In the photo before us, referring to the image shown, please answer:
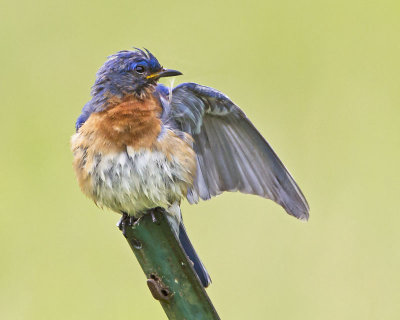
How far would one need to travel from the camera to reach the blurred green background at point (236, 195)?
6.82m

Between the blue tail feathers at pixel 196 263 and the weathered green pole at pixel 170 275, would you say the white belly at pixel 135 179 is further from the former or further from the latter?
the weathered green pole at pixel 170 275

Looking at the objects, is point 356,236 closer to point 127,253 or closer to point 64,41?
point 127,253

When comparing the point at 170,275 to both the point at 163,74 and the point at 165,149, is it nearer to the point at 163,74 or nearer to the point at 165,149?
the point at 165,149

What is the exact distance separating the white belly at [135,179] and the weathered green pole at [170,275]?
107cm

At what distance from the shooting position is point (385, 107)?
7.65m

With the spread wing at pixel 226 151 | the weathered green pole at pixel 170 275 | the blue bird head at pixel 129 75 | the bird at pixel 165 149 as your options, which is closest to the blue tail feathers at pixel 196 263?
the bird at pixel 165 149

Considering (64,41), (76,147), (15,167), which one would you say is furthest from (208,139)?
(64,41)

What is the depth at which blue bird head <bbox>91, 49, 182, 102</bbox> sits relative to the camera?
519 cm

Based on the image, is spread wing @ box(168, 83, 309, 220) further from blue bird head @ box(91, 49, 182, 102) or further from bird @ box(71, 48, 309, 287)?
blue bird head @ box(91, 49, 182, 102)

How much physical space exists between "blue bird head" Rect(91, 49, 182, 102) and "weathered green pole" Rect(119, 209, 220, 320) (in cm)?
158

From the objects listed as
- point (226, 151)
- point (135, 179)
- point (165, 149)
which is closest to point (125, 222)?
point (135, 179)

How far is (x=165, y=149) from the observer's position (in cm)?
495

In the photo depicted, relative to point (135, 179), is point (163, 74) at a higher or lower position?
higher

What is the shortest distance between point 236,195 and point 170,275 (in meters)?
4.27
